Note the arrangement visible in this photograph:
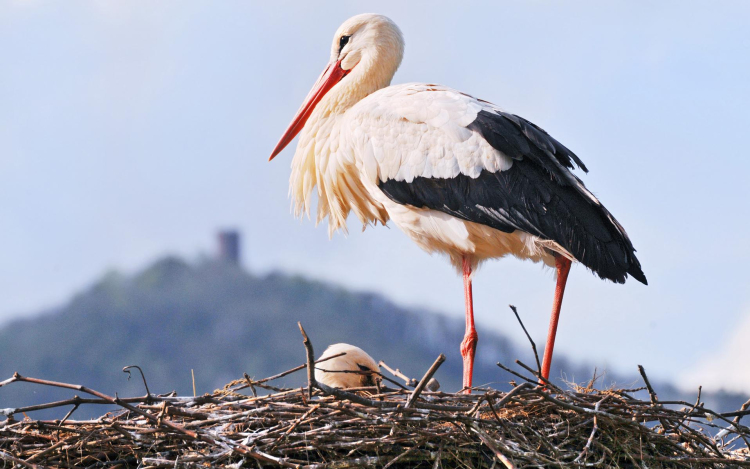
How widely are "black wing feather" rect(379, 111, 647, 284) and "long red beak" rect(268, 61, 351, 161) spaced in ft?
2.96

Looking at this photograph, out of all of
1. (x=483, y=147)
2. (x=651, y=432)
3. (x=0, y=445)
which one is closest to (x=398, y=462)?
(x=651, y=432)

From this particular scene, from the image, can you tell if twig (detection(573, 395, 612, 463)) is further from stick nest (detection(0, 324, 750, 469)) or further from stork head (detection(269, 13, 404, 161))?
stork head (detection(269, 13, 404, 161))

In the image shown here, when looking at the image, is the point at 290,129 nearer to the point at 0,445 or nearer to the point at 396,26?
the point at 396,26

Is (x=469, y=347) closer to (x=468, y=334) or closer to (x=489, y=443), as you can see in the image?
(x=468, y=334)

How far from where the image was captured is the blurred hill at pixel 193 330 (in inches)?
1816

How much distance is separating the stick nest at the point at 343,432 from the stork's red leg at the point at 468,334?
0.99m

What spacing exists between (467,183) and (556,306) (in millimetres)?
588

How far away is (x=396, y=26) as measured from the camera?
14.4ft

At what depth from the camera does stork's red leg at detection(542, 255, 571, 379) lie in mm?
3639

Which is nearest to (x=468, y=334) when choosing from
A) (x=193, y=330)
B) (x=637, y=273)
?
(x=637, y=273)

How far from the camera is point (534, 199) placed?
366 cm

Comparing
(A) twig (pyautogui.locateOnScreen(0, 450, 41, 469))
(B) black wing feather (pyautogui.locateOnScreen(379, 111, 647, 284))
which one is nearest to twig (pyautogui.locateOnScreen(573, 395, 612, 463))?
(B) black wing feather (pyautogui.locateOnScreen(379, 111, 647, 284))

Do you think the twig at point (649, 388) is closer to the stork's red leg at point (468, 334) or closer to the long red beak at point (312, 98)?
the stork's red leg at point (468, 334)

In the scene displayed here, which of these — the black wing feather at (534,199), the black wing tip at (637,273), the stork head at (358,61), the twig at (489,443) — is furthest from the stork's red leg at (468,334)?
the twig at (489,443)
